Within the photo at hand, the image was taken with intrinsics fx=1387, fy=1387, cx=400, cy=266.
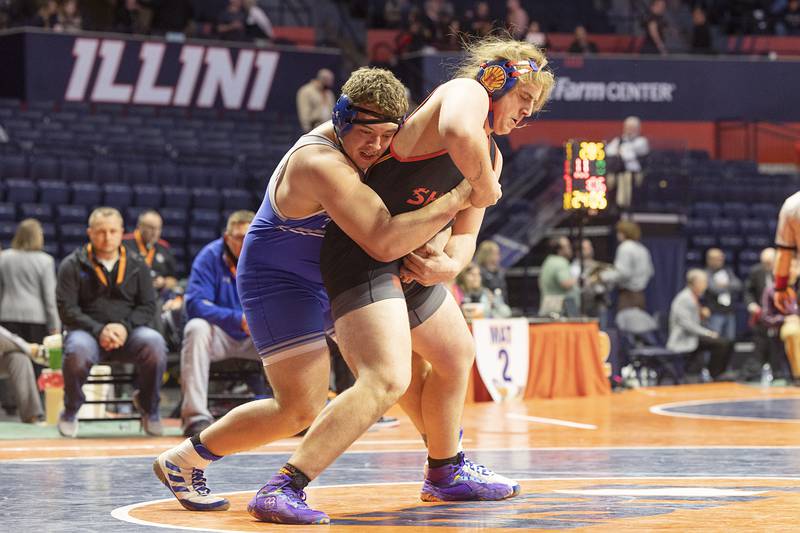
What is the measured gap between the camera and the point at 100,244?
8391mm

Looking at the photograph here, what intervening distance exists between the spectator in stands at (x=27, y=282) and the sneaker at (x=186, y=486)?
5.59 meters

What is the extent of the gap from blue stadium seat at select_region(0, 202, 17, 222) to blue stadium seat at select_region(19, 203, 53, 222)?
19cm

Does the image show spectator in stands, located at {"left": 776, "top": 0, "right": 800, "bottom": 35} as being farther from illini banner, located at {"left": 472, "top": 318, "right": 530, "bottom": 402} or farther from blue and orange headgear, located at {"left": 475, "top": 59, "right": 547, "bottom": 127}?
blue and orange headgear, located at {"left": 475, "top": 59, "right": 547, "bottom": 127}

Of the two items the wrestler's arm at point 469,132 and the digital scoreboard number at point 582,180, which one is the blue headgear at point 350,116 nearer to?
the wrestler's arm at point 469,132

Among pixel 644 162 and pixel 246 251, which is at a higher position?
pixel 644 162

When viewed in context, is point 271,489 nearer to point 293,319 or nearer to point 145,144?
point 293,319

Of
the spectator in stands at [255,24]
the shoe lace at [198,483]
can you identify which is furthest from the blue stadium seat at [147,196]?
the shoe lace at [198,483]

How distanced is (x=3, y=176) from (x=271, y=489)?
1147 centimetres

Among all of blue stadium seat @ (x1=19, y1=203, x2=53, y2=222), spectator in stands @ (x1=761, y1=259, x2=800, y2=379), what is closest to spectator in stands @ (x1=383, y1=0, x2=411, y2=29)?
blue stadium seat @ (x1=19, y1=203, x2=53, y2=222)

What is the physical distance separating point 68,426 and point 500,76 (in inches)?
189

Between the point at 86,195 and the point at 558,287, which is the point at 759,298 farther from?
the point at 86,195

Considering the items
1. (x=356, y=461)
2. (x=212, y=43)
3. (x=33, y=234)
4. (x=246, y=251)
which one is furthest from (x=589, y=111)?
(x=246, y=251)

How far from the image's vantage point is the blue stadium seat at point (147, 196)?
15250mm

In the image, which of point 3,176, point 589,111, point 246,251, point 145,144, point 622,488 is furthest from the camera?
point 589,111
